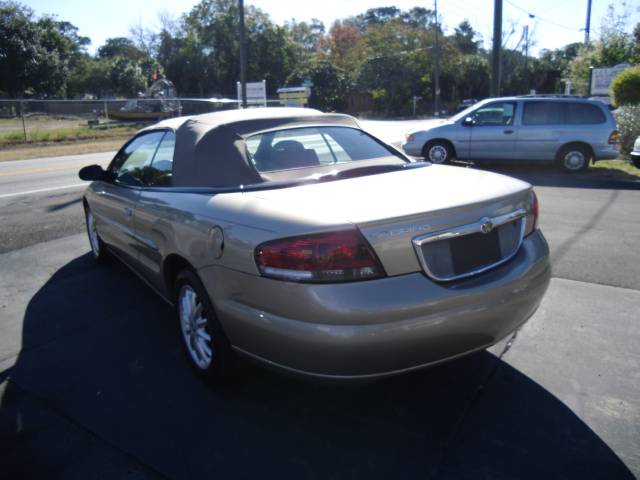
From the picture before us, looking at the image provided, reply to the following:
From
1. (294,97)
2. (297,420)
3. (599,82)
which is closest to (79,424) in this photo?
(297,420)

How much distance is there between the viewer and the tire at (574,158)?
37.9 ft

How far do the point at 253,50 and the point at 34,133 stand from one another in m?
35.2

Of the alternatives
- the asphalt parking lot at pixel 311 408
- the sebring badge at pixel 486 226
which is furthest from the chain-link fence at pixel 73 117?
the sebring badge at pixel 486 226

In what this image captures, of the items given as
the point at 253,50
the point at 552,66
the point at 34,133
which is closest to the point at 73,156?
the point at 34,133

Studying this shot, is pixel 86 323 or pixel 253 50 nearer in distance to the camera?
pixel 86 323

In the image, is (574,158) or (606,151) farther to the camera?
(574,158)

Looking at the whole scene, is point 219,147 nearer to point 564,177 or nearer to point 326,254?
point 326,254

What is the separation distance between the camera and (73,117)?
3209 cm

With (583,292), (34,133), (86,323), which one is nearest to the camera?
(86,323)

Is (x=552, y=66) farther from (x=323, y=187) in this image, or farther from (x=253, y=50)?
(x=323, y=187)

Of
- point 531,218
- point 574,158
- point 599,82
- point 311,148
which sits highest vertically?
point 599,82

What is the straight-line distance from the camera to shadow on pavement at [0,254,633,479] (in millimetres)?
2629

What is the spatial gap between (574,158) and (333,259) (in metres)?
10.7

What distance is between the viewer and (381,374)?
2.57m
